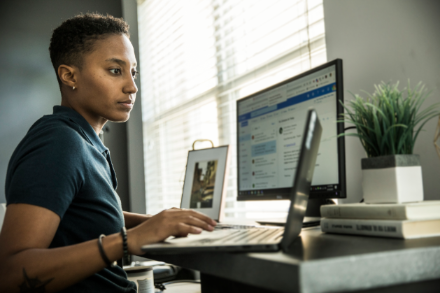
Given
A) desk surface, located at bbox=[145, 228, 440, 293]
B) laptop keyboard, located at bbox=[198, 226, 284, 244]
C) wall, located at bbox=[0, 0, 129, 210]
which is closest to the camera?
desk surface, located at bbox=[145, 228, 440, 293]

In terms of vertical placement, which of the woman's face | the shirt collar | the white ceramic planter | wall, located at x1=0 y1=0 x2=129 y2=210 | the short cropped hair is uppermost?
wall, located at x1=0 y1=0 x2=129 y2=210

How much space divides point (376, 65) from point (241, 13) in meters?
1.01

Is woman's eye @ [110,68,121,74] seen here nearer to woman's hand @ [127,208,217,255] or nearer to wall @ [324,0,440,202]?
woman's hand @ [127,208,217,255]

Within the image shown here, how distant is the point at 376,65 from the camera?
43.6 inches

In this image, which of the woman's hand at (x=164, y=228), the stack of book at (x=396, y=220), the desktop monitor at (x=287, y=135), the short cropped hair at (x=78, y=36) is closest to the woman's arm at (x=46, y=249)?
the woman's hand at (x=164, y=228)

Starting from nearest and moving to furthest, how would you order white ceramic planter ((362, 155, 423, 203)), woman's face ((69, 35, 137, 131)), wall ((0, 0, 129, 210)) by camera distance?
white ceramic planter ((362, 155, 423, 203)) < woman's face ((69, 35, 137, 131)) < wall ((0, 0, 129, 210))

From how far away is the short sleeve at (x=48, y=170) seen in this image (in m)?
0.71

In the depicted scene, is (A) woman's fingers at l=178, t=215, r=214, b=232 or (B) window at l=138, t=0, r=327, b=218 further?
(B) window at l=138, t=0, r=327, b=218

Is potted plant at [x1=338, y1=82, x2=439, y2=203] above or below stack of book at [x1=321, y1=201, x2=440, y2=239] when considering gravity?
above

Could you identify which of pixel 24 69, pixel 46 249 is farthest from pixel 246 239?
pixel 24 69

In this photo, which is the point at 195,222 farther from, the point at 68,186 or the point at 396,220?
the point at 396,220

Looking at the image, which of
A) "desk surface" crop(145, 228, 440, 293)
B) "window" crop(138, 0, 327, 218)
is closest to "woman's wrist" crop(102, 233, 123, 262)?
"desk surface" crop(145, 228, 440, 293)

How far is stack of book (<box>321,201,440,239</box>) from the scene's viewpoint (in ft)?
2.07

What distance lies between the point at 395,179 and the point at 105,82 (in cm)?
82
